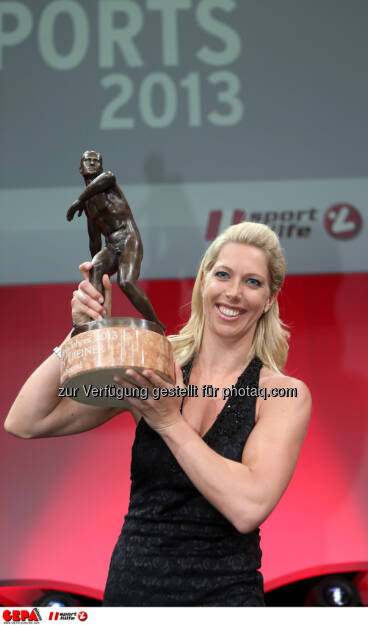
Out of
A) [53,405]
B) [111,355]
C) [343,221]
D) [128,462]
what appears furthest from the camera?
[343,221]

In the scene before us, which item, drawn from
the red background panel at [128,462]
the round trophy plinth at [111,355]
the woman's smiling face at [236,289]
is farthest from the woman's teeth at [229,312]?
the red background panel at [128,462]

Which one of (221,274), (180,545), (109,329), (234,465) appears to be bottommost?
(180,545)

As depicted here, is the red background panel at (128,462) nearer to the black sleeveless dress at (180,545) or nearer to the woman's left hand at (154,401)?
the black sleeveless dress at (180,545)

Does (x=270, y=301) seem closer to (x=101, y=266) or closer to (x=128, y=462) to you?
(x=101, y=266)

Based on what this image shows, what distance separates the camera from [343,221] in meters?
3.26

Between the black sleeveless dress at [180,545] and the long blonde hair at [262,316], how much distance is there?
0.86 feet

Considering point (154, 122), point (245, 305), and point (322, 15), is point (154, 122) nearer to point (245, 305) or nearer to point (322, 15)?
point (322, 15)

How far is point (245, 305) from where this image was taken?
1785 mm

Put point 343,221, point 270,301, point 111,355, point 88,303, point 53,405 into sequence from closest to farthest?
1. point 111,355
2. point 88,303
3. point 53,405
4. point 270,301
5. point 343,221

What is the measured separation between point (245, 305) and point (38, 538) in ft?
5.43

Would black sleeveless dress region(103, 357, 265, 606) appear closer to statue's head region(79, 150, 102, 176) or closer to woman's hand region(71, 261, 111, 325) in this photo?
woman's hand region(71, 261, 111, 325)

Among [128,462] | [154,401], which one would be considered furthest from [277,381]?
[128,462]
